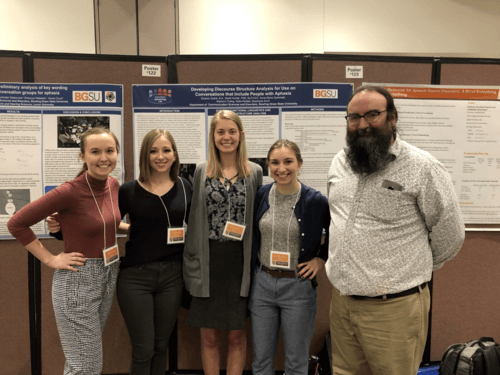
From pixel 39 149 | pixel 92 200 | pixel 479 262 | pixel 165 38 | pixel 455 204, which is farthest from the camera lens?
pixel 165 38

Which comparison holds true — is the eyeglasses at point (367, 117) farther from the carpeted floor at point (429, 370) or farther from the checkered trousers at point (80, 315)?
the carpeted floor at point (429, 370)

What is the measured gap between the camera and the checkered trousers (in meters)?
1.46

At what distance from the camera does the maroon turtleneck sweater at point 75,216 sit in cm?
147

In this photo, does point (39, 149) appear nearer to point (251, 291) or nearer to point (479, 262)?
point (251, 291)

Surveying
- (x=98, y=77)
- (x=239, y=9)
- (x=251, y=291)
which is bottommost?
(x=251, y=291)

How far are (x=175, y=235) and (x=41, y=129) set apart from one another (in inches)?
47.9

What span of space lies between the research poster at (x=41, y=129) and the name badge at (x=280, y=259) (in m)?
1.32

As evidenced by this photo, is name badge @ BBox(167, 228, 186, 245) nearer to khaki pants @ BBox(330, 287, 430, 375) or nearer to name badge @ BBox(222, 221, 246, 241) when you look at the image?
name badge @ BBox(222, 221, 246, 241)

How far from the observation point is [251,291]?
5.57 ft

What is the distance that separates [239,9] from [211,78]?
84.6 inches

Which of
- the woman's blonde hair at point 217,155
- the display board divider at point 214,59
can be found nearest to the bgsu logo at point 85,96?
the display board divider at point 214,59

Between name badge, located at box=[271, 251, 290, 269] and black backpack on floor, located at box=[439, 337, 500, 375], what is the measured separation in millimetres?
1351

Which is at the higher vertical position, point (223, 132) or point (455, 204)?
point (223, 132)

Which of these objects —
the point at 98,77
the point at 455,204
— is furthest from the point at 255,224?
the point at 98,77
